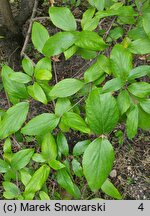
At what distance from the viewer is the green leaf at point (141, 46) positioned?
897 millimetres

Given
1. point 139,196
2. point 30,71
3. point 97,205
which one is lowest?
point 139,196

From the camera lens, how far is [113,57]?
0.87 metres

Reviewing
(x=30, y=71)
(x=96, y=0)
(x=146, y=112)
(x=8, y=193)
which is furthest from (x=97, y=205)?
(x=96, y=0)

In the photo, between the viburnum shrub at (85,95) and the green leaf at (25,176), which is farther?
the green leaf at (25,176)

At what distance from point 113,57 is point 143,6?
1.12ft

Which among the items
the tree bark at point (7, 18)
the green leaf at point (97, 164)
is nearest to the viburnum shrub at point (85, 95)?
the green leaf at point (97, 164)

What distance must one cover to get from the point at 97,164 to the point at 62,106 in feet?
0.76

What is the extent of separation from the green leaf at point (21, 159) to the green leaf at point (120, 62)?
16.4 inches

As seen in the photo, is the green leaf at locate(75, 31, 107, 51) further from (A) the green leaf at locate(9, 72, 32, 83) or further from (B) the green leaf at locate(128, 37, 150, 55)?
(A) the green leaf at locate(9, 72, 32, 83)

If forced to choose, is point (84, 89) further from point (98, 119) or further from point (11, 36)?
point (11, 36)

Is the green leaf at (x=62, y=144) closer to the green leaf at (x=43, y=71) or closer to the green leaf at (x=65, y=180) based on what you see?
the green leaf at (x=65, y=180)

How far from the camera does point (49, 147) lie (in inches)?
36.6

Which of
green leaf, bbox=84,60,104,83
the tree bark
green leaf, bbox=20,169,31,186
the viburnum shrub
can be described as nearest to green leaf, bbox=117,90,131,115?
the viburnum shrub

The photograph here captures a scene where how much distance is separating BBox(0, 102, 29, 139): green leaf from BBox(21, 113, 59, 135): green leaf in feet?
0.15
